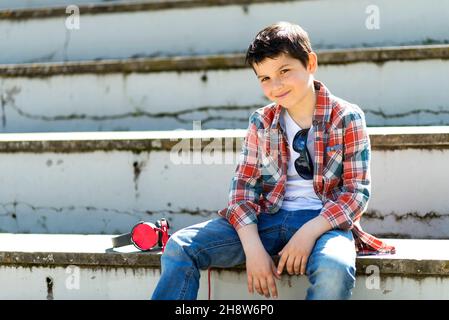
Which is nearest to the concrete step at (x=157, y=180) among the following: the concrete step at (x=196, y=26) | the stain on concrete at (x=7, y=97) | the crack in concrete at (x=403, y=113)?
the crack in concrete at (x=403, y=113)

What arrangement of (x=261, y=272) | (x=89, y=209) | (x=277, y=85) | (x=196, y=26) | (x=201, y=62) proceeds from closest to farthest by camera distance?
(x=261, y=272)
(x=277, y=85)
(x=89, y=209)
(x=201, y=62)
(x=196, y=26)

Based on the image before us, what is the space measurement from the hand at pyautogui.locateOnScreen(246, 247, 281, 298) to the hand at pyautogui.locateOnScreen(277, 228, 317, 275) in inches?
1.2

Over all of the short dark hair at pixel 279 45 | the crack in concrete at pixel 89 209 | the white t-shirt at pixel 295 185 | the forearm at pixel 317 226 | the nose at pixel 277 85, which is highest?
the short dark hair at pixel 279 45

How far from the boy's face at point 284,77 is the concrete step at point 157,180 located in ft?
1.71

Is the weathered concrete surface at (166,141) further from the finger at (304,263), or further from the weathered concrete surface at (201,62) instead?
the finger at (304,263)

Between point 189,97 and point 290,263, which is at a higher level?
point 189,97

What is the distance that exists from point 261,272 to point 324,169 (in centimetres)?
33

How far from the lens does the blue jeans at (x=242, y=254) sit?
147 centimetres

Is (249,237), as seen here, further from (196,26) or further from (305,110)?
(196,26)

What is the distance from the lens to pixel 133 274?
184cm

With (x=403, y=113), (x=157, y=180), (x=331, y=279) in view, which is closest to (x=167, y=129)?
(x=157, y=180)

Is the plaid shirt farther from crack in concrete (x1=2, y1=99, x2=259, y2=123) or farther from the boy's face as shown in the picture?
crack in concrete (x1=2, y1=99, x2=259, y2=123)

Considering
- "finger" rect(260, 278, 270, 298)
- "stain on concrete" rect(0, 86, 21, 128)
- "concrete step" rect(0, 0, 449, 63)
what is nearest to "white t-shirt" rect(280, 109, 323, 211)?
"finger" rect(260, 278, 270, 298)
